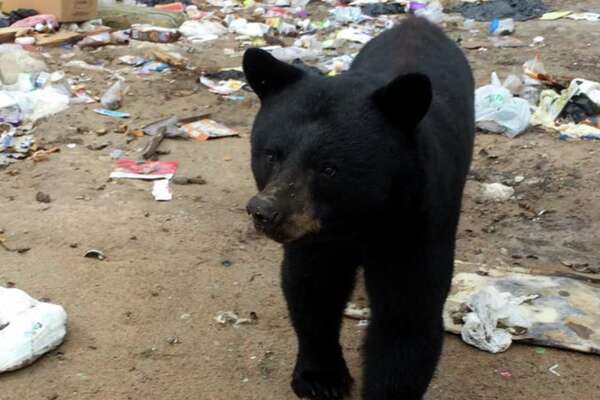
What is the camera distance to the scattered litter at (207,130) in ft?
19.7

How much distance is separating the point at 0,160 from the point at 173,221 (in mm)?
1655

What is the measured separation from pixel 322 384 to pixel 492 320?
84 centimetres

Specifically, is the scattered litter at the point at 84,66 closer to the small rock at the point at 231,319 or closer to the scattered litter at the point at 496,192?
the scattered litter at the point at 496,192

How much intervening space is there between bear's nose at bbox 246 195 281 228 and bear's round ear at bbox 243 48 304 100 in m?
0.43

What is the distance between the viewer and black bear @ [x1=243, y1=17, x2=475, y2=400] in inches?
86.4

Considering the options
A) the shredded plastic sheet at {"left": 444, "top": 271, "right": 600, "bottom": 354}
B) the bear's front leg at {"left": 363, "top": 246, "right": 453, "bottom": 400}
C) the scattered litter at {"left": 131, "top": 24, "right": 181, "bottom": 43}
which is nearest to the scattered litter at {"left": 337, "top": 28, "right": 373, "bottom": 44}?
the scattered litter at {"left": 131, "top": 24, "right": 181, "bottom": 43}

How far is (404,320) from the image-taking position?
102 inches

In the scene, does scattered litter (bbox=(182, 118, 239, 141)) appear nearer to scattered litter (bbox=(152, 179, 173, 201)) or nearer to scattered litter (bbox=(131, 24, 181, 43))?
scattered litter (bbox=(152, 179, 173, 201))

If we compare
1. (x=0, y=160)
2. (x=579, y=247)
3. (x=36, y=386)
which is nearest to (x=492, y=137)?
(x=579, y=247)

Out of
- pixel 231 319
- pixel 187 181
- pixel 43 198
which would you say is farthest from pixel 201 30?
pixel 231 319

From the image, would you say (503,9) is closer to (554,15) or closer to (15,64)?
(554,15)

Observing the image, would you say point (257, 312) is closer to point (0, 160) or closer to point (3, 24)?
point (0, 160)

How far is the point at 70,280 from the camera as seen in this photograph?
375 centimetres

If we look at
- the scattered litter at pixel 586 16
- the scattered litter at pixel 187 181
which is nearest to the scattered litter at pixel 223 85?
the scattered litter at pixel 187 181
